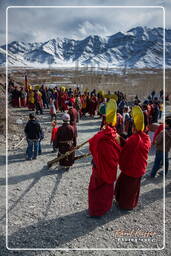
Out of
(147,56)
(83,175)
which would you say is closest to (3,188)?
(83,175)

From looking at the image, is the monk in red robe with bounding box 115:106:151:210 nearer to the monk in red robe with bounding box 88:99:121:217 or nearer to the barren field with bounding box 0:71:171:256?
the monk in red robe with bounding box 88:99:121:217

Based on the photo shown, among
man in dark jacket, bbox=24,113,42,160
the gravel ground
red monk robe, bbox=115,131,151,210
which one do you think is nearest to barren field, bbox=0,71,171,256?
the gravel ground

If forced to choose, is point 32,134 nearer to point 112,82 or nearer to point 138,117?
point 138,117

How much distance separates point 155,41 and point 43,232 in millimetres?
174302

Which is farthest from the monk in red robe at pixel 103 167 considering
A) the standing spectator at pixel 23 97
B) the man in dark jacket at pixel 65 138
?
the standing spectator at pixel 23 97

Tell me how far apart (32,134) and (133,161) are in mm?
3376

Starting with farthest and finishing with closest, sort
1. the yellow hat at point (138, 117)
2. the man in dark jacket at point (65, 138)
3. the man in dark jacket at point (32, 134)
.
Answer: the man in dark jacket at point (32, 134) < the man in dark jacket at point (65, 138) < the yellow hat at point (138, 117)

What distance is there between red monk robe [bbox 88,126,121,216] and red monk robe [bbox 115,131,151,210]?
0.65 ft

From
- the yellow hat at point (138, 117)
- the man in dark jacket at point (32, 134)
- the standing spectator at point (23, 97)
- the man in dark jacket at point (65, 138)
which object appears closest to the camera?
the yellow hat at point (138, 117)

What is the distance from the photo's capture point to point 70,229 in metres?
3.99

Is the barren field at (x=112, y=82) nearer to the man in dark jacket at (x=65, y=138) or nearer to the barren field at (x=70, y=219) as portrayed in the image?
the man in dark jacket at (x=65, y=138)

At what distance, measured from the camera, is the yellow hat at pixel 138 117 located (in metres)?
3.98

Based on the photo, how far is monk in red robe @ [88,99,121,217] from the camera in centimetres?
405

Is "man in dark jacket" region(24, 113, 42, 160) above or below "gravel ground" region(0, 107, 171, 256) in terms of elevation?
above
